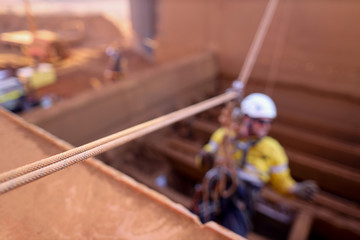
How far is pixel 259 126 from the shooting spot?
2656 mm

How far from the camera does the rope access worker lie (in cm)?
246

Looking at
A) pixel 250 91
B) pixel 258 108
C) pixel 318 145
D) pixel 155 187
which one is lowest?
pixel 155 187

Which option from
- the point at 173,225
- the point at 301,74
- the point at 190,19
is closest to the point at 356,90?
the point at 301,74

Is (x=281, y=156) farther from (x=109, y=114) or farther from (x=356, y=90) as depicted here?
(x=356, y=90)

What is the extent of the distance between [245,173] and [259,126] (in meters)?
0.58

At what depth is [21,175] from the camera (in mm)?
926

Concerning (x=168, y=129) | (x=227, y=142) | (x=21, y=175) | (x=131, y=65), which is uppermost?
(x=21, y=175)

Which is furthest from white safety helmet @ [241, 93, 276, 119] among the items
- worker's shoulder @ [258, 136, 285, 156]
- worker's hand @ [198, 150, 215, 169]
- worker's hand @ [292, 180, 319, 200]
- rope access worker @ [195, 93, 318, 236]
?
worker's hand @ [292, 180, 319, 200]

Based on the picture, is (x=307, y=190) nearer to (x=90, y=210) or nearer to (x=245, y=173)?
(x=245, y=173)

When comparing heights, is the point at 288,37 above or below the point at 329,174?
above

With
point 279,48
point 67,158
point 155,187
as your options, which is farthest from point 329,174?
point 67,158

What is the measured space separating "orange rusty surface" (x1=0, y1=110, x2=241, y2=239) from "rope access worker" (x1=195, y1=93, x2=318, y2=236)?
1.12 m

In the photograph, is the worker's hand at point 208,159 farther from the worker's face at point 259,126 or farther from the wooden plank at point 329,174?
the wooden plank at point 329,174

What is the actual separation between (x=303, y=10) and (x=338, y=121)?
274 centimetres
